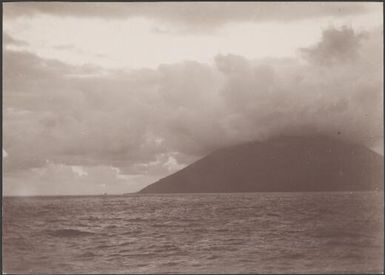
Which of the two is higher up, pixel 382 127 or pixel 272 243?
pixel 382 127

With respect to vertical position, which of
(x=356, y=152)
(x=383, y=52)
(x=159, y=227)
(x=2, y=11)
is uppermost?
(x=2, y=11)

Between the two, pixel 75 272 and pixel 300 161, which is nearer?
pixel 75 272

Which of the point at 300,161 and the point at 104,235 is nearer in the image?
the point at 104,235

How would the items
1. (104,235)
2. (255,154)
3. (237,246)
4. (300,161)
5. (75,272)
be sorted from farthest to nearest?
(255,154)
(300,161)
(104,235)
(237,246)
(75,272)

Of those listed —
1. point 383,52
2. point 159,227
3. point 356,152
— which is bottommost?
point 159,227

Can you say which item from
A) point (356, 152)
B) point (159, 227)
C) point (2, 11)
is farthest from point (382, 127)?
point (159, 227)

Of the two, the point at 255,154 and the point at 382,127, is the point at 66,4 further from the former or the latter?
the point at 255,154

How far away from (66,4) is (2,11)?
212 cm

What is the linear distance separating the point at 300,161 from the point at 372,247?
274ft

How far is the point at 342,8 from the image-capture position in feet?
46.9

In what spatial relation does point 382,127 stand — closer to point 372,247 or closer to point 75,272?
point 372,247

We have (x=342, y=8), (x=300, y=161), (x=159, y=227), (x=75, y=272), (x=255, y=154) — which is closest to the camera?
(x=342, y=8)

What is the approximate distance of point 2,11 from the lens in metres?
14.4

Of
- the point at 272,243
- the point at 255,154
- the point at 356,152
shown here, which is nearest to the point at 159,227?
the point at 272,243
